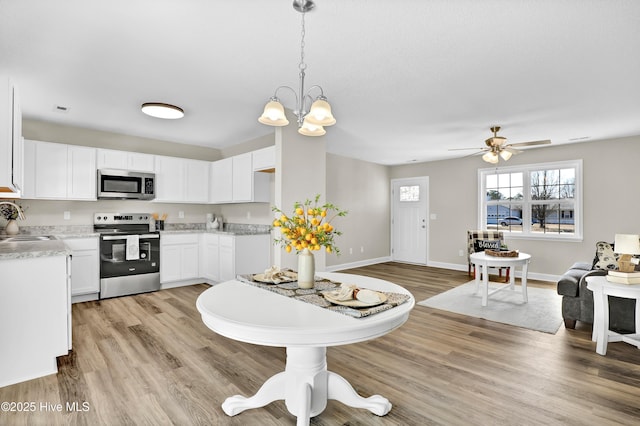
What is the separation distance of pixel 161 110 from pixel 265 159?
4.50 ft

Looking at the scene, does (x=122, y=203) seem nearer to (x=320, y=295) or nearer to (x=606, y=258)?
(x=320, y=295)

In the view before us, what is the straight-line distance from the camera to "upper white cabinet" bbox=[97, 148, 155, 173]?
4523 mm

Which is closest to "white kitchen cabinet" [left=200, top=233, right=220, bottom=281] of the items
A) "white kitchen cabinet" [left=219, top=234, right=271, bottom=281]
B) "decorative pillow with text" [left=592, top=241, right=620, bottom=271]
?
"white kitchen cabinet" [left=219, top=234, right=271, bottom=281]

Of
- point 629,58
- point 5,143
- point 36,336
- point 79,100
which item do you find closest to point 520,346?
point 629,58

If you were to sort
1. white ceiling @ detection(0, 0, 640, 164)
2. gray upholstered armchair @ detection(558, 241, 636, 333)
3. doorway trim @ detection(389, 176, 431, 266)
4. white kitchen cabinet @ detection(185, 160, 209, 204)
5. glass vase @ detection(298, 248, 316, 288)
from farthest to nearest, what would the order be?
doorway trim @ detection(389, 176, 431, 266), white kitchen cabinet @ detection(185, 160, 209, 204), gray upholstered armchair @ detection(558, 241, 636, 333), white ceiling @ detection(0, 0, 640, 164), glass vase @ detection(298, 248, 316, 288)

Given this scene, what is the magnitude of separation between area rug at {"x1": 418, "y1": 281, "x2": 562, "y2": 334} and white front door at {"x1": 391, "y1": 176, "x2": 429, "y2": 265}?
2373mm

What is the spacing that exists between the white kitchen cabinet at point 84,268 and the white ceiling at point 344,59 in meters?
1.60

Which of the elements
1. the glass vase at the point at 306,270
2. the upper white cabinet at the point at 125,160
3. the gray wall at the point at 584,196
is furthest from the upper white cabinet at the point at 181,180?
the gray wall at the point at 584,196

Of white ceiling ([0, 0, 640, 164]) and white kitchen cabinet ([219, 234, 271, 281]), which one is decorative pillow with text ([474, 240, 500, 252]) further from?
white kitchen cabinet ([219, 234, 271, 281])

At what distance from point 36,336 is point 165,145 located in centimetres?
368

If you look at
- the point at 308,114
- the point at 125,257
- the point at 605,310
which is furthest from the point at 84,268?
the point at 605,310

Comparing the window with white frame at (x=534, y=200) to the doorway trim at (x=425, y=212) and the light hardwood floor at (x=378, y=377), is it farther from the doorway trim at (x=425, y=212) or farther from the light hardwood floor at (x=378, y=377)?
the light hardwood floor at (x=378, y=377)

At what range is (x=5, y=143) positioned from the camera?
2127 mm

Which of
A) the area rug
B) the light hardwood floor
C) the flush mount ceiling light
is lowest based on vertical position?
the light hardwood floor
